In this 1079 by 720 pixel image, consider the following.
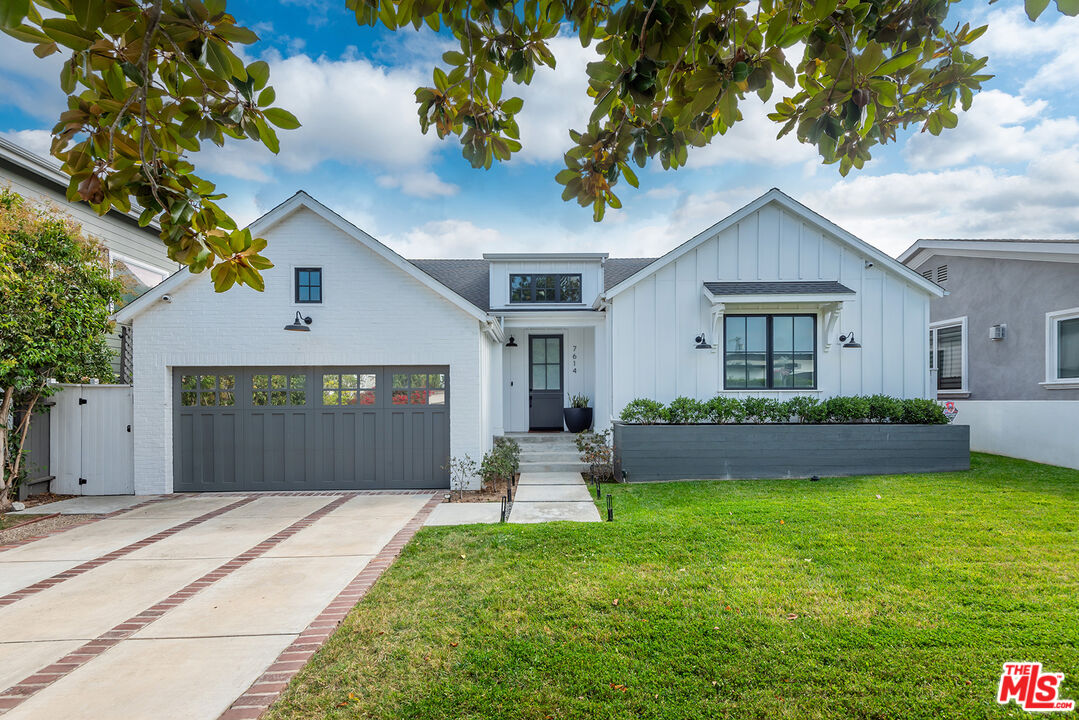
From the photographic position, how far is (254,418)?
880 cm

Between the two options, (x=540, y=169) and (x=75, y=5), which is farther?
(x=540, y=169)

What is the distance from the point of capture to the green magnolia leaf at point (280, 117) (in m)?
1.95

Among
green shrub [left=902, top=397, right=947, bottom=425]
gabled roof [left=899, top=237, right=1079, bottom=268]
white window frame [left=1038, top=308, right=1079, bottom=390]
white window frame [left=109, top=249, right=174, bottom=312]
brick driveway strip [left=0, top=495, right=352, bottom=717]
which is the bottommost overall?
brick driveway strip [left=0, top=495, right=352, bottom=717]

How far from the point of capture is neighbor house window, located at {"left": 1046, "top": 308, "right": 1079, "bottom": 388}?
403 inches

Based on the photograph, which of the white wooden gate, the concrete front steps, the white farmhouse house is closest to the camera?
the white wooden gate

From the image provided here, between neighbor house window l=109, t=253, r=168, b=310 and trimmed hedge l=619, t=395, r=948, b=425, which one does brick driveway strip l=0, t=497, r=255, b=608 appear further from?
trimmed hedge l=619, t=395, r=948, b=425

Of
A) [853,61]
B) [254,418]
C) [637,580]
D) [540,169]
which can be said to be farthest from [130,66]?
[540,169]

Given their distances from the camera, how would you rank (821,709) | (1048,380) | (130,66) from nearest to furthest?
(130,66) < (821,709) < (1048,380)

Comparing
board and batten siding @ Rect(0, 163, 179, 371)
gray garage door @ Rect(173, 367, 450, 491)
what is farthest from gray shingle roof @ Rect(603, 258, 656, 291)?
board and batten siding @ Rect(0, 163, 179, 371)

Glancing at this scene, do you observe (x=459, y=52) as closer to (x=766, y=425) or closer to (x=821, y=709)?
(x=821, y=709)

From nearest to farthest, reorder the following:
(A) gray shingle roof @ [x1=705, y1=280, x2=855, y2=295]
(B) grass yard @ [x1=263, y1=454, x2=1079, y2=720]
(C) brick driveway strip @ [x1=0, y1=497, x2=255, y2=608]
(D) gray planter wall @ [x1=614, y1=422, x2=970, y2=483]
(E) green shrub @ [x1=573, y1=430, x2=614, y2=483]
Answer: (B) grass yard @ [x1=263, y1=454, x2=1079, y2=720], (C) brick driveway strip @ [x1=0, y1=497, x2=255, y2=608], (D) gray planter wall @ [x1=614, y1=422, x2=970, y2=483], (E) green shrub @ [x1=573, y1=430, x2=614, y2=483], (A) gray shingle roof @ [x1=705, y1=280, x2=855, y2=295]

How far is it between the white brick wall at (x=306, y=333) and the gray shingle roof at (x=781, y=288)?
482cm

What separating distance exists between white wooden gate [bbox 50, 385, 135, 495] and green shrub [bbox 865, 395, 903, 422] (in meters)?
13.0

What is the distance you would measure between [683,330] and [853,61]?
834 centimetres
